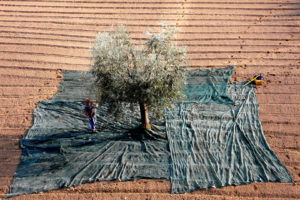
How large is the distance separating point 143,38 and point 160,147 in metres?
7.13

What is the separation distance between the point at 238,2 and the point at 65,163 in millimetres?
A: 13513

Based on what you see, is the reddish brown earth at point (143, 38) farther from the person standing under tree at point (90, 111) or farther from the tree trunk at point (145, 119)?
the person standing under tree at point (90, 111)

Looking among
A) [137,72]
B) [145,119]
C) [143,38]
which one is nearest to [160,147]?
[145,119]

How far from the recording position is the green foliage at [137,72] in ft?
22.8

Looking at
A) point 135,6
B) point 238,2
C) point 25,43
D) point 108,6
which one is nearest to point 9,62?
point 25,43

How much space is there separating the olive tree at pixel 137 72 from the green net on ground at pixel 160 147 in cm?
132

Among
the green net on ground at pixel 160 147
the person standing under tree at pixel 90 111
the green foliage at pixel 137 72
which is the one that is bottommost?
the green net on ground at pixel 160 147

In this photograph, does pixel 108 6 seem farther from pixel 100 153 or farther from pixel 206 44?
pixel 100 153

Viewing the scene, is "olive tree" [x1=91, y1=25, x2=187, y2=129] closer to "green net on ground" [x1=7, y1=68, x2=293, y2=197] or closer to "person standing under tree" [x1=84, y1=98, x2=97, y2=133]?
"person standing under tree" [x1=84, y1=98, x2=97, y2=133]

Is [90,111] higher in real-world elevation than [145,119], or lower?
higher

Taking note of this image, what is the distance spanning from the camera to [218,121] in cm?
873

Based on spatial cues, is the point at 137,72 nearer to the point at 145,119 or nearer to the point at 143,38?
the point at 145,119

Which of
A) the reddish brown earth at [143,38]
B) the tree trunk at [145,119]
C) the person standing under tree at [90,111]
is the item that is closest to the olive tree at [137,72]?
the tree trunk at [145,119]

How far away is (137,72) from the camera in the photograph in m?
7.01
